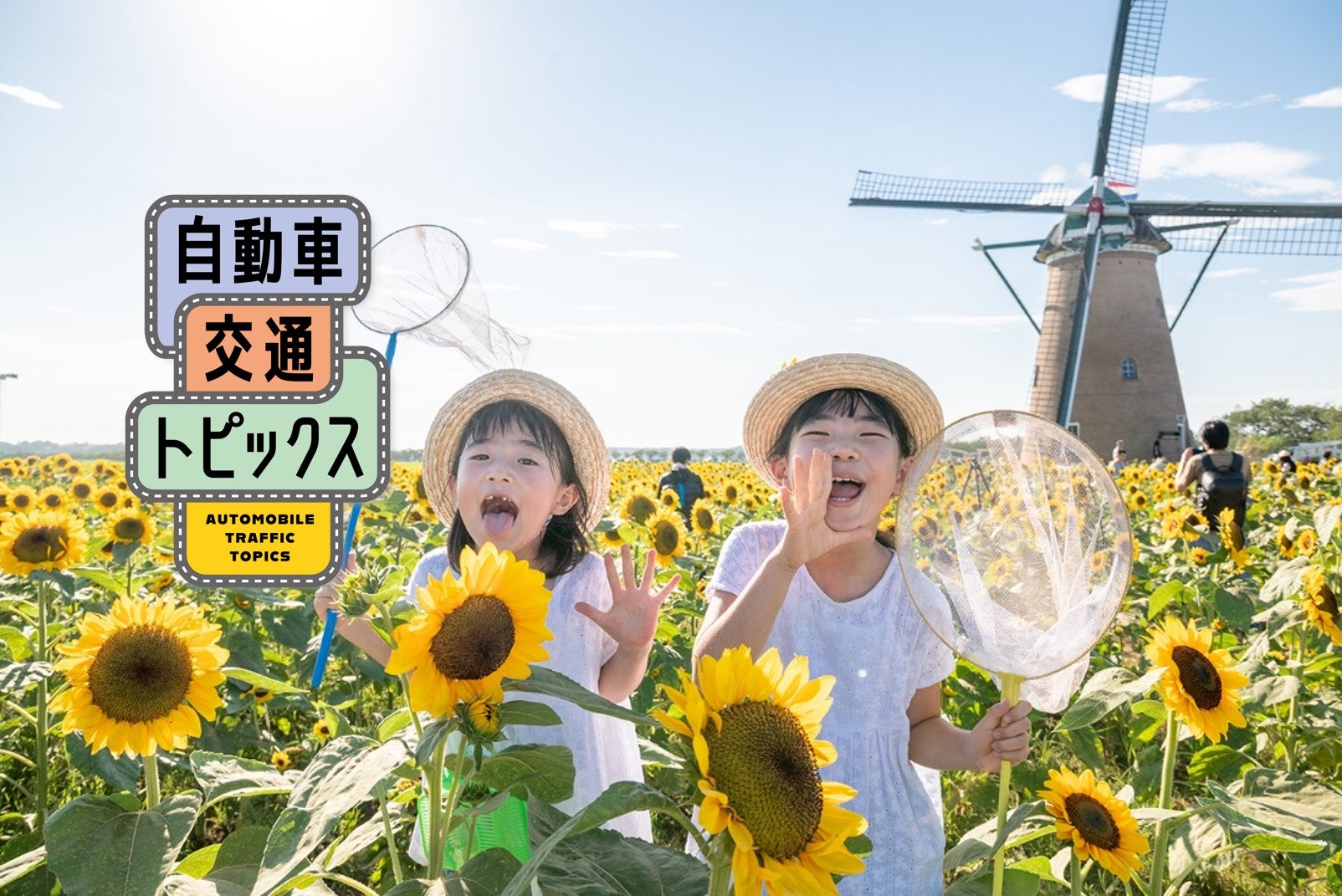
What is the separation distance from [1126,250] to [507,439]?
25864mm

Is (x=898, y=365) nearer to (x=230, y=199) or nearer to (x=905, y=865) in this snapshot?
(x=905, y=865)

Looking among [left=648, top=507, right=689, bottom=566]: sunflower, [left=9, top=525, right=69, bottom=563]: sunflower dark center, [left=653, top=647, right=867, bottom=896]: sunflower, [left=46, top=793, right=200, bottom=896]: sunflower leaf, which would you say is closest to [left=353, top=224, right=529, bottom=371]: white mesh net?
[left=46, top=793, right=200, bottom=896]: sunflower leaf

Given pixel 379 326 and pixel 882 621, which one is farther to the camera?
pixel 379 326

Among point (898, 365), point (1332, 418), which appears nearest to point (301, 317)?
point (898, 365)

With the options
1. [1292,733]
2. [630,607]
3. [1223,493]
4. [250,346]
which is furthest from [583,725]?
[1223,493]

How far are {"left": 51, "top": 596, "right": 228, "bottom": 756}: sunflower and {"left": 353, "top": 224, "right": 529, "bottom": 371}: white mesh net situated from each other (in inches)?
35.2

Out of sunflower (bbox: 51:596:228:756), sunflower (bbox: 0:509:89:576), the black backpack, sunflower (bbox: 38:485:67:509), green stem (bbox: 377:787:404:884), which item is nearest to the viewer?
green stem (bbox: 377:787:404:884)

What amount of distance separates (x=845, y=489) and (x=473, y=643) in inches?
41.8

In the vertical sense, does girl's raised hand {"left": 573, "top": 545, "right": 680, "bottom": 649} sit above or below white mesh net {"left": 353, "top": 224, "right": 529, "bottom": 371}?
below

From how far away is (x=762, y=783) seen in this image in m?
0.93

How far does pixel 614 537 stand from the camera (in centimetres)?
539

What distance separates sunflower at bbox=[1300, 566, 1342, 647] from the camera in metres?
3.13

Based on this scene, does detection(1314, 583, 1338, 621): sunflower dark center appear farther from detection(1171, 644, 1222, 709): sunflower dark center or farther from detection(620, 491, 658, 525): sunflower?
detection(620, 491, 658, 525): sunflower

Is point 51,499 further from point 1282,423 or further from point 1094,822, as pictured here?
point 1282,423
